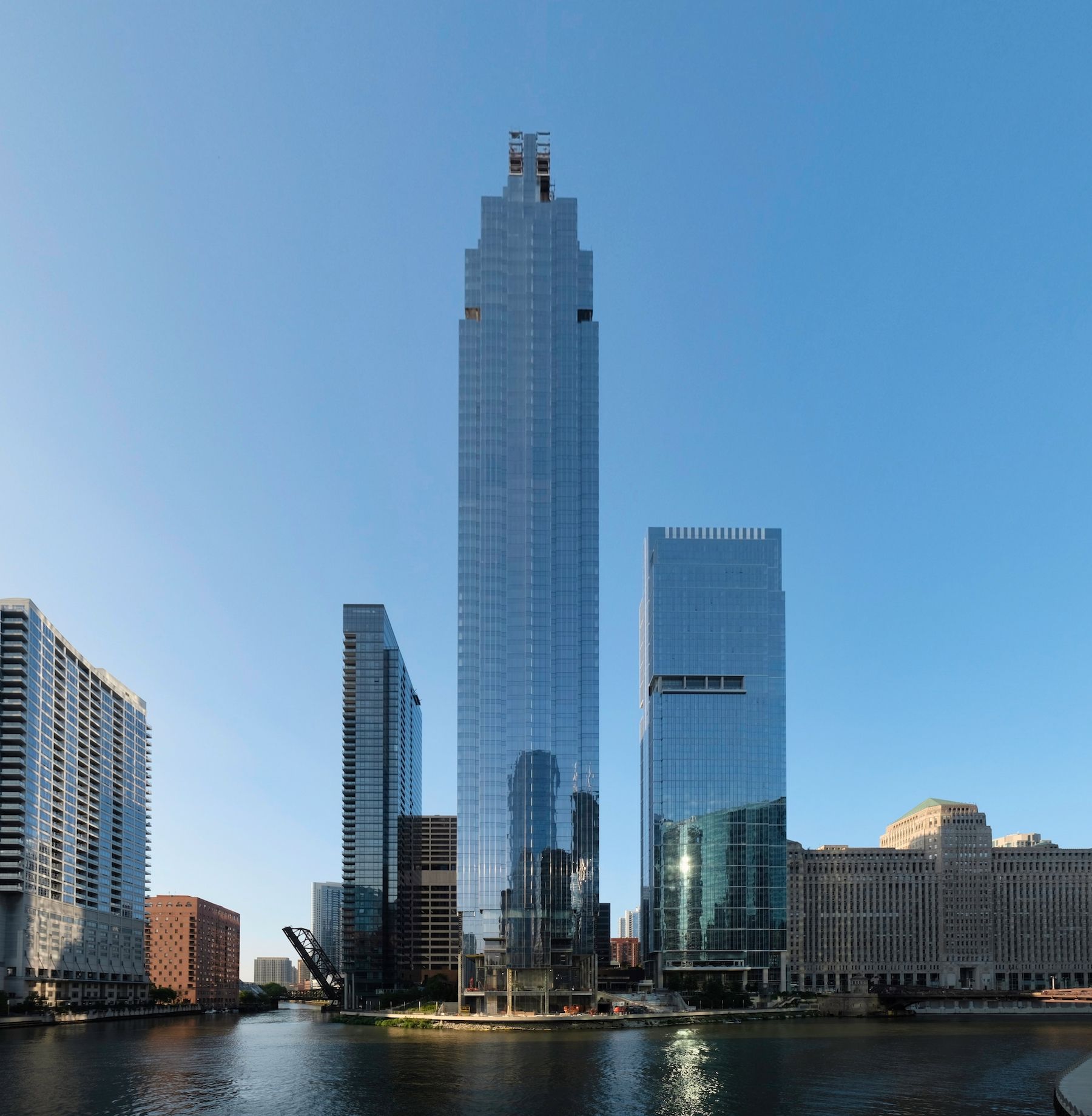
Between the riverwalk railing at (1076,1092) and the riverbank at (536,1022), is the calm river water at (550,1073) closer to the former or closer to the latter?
the riverwalk railing at (1076,1092)

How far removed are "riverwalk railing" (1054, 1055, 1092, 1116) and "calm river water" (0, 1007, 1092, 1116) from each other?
11.2 feet

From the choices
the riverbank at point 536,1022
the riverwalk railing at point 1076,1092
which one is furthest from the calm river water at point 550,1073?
the riverbank at point 536,1022

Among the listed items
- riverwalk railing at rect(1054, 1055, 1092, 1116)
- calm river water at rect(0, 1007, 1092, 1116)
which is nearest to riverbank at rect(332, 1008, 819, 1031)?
calm river water at rect(0, 1007, 1092, 1116)

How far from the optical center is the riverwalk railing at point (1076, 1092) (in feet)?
214

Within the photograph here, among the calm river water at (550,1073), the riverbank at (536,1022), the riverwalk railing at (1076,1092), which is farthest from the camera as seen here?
the riverbank at (536,1022)

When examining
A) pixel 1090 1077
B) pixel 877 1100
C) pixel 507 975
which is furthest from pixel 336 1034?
pixel 1090 1077

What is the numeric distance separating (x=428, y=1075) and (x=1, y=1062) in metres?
47.3

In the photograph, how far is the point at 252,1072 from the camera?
4530 inches

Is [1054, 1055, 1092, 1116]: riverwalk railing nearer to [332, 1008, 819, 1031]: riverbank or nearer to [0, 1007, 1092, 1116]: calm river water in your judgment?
[0, 1007, 1092, 1116]: calm river water

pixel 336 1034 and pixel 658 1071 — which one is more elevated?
pixel 658 1071

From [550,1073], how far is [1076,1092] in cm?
4699

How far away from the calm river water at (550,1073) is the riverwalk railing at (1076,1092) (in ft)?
11.2

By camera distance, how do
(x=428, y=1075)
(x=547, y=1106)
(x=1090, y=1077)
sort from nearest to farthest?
1. (x=1090, y=1077)
2. (x=547, y=1106)
3. (x=428, y=1075)

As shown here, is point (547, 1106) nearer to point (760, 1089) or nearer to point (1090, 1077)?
point (760, 1089)
